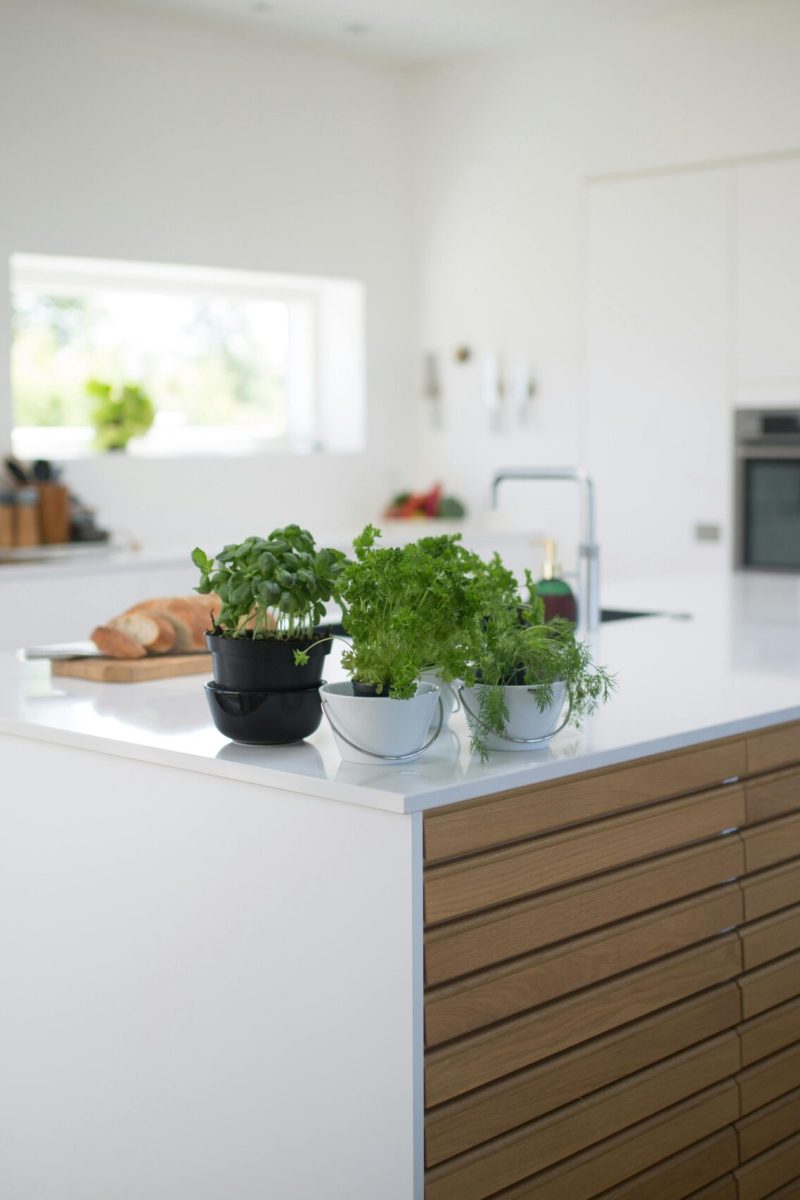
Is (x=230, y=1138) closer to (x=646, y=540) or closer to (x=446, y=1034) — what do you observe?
(x=446, y=1034)

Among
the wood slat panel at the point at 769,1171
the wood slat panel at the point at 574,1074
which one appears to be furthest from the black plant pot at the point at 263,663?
the wood slat panel at the point at 769,1171

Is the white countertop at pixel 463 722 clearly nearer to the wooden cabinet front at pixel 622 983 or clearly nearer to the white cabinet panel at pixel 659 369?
the wooden cabinet front at pixel 622 983

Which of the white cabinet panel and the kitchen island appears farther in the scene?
the white cabinet panel

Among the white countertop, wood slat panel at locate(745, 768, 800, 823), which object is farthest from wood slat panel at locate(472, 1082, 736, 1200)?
the white countertop

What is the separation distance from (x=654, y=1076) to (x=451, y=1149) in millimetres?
401

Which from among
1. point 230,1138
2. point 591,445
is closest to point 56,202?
point 591,445

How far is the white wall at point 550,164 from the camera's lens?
16.4 ft

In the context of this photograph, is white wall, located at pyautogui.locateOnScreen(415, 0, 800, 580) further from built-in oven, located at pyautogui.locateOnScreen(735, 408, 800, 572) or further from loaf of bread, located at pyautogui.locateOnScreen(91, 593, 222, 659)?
loaf of bread, located at pyautogui.locateOnScreen(91, 593, 222, 659)

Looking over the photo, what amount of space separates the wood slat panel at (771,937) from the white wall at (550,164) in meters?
3.15

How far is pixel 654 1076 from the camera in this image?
192 cm

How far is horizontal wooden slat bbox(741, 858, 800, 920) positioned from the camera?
211 centimetres

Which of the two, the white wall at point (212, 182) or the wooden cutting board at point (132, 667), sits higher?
the white wall at point (212, 182)

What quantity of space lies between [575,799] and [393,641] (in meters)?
0.31

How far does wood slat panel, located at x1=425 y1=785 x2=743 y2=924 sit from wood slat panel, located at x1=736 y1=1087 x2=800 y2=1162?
0.44 m
